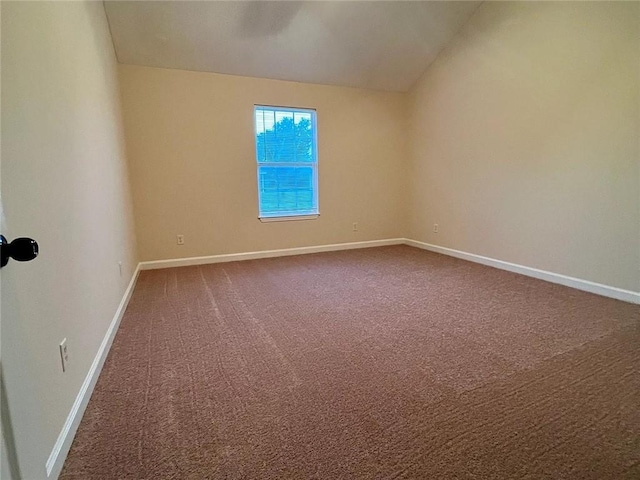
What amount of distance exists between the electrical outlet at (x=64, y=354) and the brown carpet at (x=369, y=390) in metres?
0.28

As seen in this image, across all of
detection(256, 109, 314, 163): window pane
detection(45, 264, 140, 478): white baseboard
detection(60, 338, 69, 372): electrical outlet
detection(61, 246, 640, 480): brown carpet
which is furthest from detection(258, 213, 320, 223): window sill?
detection(60, 338, 69, 372): electrical outlet

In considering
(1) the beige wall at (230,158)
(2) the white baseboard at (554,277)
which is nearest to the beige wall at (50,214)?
(1) the beige wall at (230,158)

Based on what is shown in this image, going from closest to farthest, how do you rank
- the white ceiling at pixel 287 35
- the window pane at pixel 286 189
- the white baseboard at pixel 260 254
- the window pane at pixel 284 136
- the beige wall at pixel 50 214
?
the beige wall at pixel 50 214, the white ceiling at pixel 287 35, the white baseboard at pixel 260 254, the window pane at pixel 284 136, the window pane at pixel 286 189

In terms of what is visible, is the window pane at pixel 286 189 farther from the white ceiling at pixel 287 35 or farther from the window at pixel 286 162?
the white ceiling at pixel 287 35

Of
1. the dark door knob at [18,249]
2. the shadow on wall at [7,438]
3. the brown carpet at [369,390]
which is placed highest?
the dark door knob at [18,249]

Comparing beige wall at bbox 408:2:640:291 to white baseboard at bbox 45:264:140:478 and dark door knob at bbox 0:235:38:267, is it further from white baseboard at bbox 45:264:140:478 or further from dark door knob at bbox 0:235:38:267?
white baseboard at bbox 45:264:140:478

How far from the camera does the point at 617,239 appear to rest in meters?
2.78

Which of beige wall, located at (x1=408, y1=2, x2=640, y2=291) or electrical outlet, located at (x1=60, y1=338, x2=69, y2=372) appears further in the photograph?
beige wall, located at (x1=408, y1=2, x2=640, y2=291)

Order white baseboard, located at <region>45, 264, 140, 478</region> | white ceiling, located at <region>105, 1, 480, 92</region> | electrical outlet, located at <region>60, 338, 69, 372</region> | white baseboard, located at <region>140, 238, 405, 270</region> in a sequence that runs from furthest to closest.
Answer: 1. white baseboard, located at <region>140, 238, 405, 270</region>
2. white ceiling, located at <region>105, 1, 480, 92</region>
3. electrical outlet, located at <region>60, 338, 69, 372</region>
4. white baseboard, located at <region>45, 264, 140, 478</region>

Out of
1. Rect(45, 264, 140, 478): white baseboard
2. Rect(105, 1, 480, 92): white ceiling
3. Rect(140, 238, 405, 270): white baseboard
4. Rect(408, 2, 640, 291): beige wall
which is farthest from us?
Rect(140, 238, 405, 270): white baseboard

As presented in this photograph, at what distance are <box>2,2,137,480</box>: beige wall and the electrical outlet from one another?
32 millimetres

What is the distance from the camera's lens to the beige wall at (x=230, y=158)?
3.92 metres

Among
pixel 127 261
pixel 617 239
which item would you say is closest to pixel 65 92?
pixel 127 261

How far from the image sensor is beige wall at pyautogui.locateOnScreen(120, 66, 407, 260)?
12.9 feet
